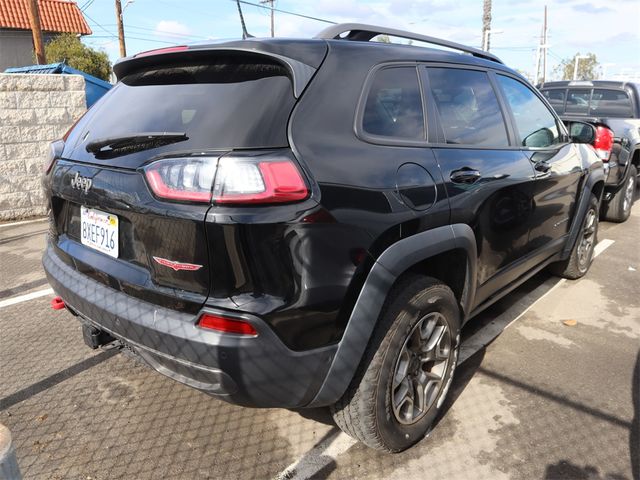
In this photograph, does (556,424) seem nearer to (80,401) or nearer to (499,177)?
(499,177)

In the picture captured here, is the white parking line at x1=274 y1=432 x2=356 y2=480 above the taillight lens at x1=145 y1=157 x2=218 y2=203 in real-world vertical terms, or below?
below

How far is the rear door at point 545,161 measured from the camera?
336 centimetres

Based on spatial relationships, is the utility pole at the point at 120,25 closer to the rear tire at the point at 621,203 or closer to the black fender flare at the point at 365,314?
the rear tire at the point at 621,203

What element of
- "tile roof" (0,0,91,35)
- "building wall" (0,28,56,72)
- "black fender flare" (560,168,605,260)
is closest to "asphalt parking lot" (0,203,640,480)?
"black fender flare" (560,168,605,260)

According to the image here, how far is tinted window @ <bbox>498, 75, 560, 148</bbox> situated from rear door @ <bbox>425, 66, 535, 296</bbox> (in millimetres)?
225

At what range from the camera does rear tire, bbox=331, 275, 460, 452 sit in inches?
Result: 84.7

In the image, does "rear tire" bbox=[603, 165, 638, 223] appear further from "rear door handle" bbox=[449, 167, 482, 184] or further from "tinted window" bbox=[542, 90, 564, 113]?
"rear door handle" bbox=[449, 167, 482, 184]

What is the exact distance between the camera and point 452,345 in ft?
8.79

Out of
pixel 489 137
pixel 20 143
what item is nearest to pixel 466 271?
pixel 489 137

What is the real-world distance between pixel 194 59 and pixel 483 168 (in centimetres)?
158

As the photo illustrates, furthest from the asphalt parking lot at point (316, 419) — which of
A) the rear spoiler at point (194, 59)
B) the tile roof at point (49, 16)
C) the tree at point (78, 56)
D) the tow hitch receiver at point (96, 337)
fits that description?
the tile roof at point (49, 16)

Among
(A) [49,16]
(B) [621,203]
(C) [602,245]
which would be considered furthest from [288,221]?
(A) [49,16]

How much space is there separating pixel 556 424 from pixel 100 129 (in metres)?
2.76

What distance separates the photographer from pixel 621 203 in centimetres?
707
